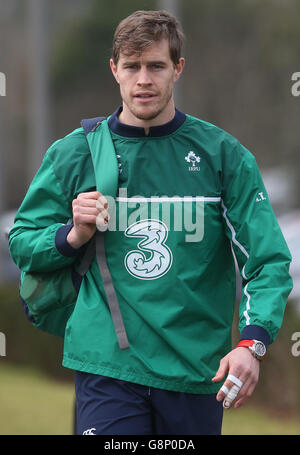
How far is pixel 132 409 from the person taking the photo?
3389 mm

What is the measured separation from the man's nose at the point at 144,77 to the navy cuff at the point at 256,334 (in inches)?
40.4

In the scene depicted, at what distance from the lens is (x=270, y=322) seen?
10.8 ft

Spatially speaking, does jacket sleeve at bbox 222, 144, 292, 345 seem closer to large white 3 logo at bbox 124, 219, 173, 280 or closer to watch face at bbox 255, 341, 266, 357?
watch face at bbox 255, 341, 266, 357

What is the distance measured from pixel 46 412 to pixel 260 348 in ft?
16.6

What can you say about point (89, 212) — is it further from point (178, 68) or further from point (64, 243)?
point (178, 68)

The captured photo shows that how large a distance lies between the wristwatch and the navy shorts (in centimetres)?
41

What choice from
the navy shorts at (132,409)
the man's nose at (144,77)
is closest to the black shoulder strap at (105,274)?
the navy shorts at (132,409)

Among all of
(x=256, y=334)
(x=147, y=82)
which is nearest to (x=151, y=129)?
(x=147, y=82)

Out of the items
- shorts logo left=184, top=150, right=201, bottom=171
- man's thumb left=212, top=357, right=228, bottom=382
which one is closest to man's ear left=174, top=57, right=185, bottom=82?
shorts logo left=184, top=150, right=201, bottom=171

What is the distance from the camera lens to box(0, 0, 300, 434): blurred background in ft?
23.9

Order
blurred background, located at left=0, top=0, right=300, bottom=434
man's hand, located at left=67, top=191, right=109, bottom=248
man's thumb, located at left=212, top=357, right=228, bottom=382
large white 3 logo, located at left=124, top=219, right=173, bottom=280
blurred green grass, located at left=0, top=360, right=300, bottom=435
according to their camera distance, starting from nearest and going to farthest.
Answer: man's thumb, located at left=212, top=357, right=228, bottom=382 < man's hand, located at left=67, top=191, right=109, bottom=248 < large white 3 logo, located at left=124, top=219, right=173, bottom=280 < blurred green grass, located at left=0, top=360, right=300, bottom=435 < blurred background, located at left=0, top=0, right=300, bottom=434

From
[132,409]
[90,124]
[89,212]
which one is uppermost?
[90,124]

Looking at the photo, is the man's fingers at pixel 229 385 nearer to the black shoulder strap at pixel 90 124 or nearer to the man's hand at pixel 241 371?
the man's hand at pixel 241 371
